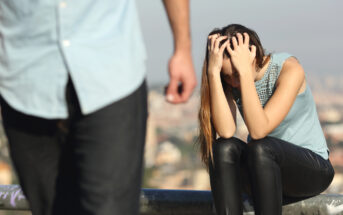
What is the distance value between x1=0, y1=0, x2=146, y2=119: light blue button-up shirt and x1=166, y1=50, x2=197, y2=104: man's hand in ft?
0.24

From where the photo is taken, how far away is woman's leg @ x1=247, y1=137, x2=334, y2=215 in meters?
2.22

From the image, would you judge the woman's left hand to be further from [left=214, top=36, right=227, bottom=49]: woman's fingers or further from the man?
the man

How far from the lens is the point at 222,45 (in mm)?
2566

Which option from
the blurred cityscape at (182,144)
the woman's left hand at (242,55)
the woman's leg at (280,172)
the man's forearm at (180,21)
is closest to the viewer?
the man's forearm at (180,21)

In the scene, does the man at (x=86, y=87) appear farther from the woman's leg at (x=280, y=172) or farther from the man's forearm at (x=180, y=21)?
the woman's leg at (x=280, y=172)

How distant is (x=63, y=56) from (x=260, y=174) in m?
1.21

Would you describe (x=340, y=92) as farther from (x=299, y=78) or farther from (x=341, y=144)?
(x=299, y=78)

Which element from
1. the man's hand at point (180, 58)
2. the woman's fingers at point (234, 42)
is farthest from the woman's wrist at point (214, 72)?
the man's hand at point (180, 58)

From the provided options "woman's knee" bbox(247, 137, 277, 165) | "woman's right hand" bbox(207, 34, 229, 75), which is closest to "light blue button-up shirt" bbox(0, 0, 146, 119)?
"woman's knee" bbox(247, 137, 277, 165)

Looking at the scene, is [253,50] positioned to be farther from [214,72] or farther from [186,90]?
[186,90]

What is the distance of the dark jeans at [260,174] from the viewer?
2.23m

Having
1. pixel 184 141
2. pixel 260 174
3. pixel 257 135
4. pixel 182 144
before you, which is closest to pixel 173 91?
pixel 260 174

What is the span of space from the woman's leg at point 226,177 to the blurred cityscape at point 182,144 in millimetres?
31340

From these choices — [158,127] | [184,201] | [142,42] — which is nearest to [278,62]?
[184,201]
